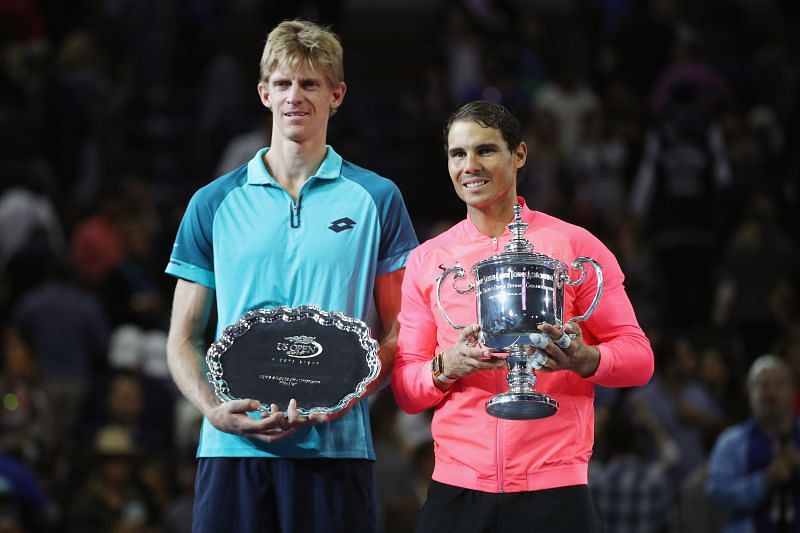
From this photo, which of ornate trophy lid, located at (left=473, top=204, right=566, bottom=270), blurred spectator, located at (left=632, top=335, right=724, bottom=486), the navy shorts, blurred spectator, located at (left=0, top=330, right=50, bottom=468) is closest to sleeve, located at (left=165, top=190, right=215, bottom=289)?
ornate trophy lid, located at (left=473, top=204, right=566, bottom=270)

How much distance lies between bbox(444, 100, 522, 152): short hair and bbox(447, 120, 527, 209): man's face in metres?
0.02

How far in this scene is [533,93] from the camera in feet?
45.8

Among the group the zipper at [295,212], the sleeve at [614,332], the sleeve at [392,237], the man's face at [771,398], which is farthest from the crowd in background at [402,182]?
the sleeve at [614,332]

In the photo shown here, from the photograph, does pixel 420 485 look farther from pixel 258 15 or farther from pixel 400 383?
pixel 258 15

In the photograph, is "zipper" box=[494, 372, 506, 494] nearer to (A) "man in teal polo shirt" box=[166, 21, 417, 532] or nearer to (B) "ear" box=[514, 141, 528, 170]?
(A) "man in teal polo shirt" box=[166, 21, 417, 532]

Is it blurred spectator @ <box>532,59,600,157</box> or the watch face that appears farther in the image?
blurred spectator @ <box>532,59,600,157</box>

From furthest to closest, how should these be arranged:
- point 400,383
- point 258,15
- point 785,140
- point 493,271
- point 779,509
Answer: point 258,15 < point 785,140 < point 779,509 < point 400,383 < point 493,271

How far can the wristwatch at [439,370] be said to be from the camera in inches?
167

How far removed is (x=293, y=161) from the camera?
4645 millimetres

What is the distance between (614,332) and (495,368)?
0.42m

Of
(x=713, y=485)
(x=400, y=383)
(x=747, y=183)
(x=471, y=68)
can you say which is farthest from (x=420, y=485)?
(x=471, y=68)

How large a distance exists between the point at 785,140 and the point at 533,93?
2.41 meters

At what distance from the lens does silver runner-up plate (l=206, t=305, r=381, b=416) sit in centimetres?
433

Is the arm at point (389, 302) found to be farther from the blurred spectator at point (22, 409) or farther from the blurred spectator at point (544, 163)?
the blurred spectator at point (544, 163)
